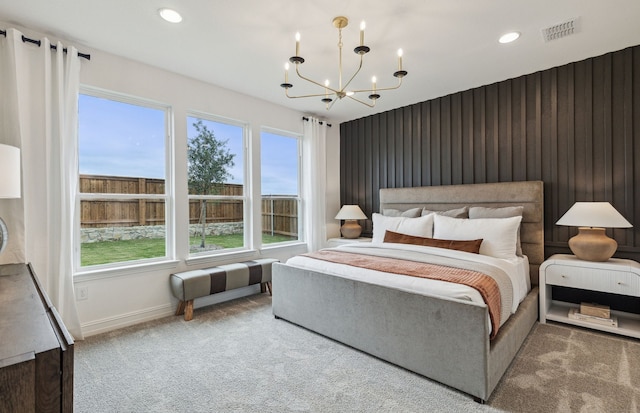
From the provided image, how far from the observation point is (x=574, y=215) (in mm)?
2758

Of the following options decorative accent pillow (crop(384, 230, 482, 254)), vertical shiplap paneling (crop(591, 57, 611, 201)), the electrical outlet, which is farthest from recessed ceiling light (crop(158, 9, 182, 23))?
vertical shiplap paneling (crop(591, 57, 611, 201))

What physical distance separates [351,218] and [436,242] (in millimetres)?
1674

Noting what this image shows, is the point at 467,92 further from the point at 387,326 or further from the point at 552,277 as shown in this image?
the point at 387,326

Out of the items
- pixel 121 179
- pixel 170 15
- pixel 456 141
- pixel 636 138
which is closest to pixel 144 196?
pixel 121 179

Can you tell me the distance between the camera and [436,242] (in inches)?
127

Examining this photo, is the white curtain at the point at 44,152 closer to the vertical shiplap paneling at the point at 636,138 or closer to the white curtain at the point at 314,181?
the white curtain at the point at 314,181

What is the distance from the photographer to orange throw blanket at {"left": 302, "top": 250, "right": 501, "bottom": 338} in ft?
6.66

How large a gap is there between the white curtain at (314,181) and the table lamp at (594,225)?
305cm

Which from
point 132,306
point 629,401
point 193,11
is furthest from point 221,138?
point 629,401

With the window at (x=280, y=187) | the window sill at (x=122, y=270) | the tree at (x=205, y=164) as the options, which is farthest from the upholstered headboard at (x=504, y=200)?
the window sill at (x=122, y=270)

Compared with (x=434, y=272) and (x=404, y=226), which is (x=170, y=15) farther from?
(x=404, y=226)

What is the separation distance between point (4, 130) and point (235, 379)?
2598 millimetres

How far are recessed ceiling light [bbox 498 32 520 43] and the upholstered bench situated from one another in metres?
3.37

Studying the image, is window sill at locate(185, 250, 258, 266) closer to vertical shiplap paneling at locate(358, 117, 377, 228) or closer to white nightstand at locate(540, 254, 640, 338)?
vertical shiplap paneling at locate(358, 117, 377, 228)
